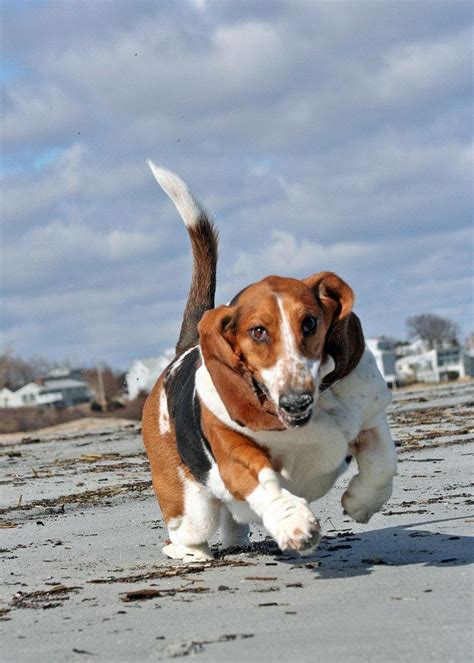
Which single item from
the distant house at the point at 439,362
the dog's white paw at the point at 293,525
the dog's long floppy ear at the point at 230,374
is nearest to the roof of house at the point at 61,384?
the distant house at the point at 439,362

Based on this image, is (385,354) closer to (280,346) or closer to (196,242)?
(196,242)

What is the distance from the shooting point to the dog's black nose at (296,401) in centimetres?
494

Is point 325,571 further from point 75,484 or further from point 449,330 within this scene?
point 449,330

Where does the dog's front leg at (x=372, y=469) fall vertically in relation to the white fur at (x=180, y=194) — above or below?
below

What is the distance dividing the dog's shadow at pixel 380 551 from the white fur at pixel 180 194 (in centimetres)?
209

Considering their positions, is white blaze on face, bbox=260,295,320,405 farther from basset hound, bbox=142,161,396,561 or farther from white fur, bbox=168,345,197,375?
white fur, bbox=168,345,197,375

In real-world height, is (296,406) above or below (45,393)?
below

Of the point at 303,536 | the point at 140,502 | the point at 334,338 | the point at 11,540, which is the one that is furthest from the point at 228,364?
the point at 140,502

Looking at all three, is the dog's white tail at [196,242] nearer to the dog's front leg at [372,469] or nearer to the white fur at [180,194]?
the white fur at [180,194]

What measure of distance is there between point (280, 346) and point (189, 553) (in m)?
→ 1.79

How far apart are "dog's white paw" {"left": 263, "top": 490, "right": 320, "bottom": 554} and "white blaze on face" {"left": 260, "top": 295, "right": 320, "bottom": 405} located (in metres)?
0.46

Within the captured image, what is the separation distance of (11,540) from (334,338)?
3031mm

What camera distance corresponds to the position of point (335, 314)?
17.7 ft

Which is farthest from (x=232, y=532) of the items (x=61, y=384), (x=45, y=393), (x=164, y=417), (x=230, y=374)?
(x=61, y=384)
